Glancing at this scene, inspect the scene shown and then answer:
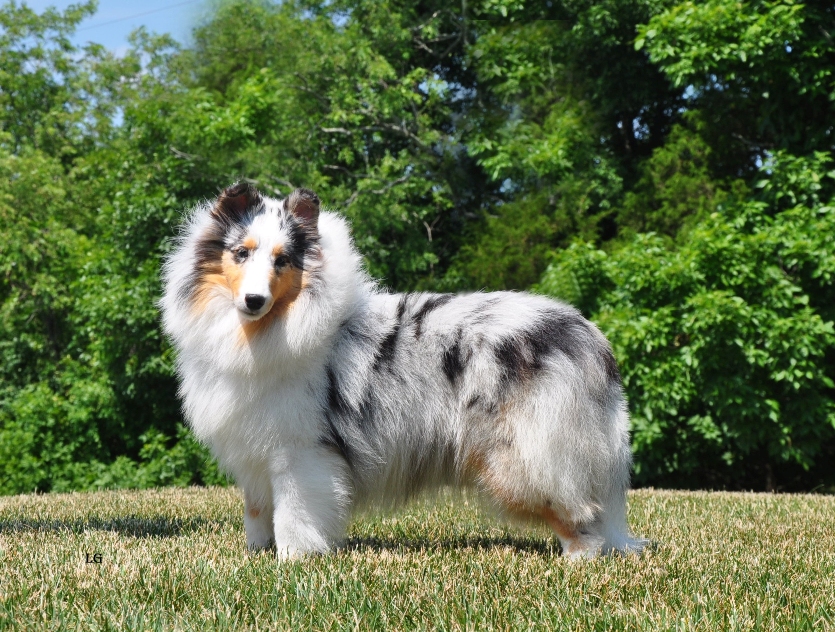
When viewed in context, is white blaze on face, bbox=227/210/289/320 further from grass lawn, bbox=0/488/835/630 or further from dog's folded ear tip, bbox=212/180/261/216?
grass lawn, bbox=0/488/835/630

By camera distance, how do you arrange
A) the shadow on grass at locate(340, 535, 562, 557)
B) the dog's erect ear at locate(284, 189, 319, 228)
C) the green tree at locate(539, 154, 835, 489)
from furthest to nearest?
1. the green tree at locate(539, 154, 835, 489)
2. the shadow on grass at locate(340, 535, 562, 557)
3. the dog's erect ear at locate(284, 189, 319, 228)

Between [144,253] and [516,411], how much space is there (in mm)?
11053

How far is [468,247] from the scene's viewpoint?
13180mm

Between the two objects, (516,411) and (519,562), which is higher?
(516,411)

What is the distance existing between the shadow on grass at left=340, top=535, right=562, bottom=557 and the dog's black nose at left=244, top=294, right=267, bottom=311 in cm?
131

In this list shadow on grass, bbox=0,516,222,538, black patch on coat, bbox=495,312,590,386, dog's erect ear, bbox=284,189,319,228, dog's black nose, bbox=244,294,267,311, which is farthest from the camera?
shadow on grass, bbox=0,516,222,538

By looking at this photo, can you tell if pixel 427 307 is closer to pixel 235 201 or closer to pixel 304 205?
pixel 304 205

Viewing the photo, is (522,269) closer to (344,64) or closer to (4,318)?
(344,64)

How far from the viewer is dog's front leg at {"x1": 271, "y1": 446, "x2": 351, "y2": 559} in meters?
3.95

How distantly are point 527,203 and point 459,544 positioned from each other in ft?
28.9

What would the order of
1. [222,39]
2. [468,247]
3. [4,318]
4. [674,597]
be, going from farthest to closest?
[222,39]
[4,318]
[468,247]
[674,597]

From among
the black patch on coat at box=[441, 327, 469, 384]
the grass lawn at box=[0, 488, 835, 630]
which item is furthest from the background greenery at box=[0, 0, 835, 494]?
the black patch on coat at box=[441, 327, 469, 384]

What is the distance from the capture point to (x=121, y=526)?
5340 millimetres

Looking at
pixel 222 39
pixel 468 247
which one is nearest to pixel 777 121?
pixel 468 247
